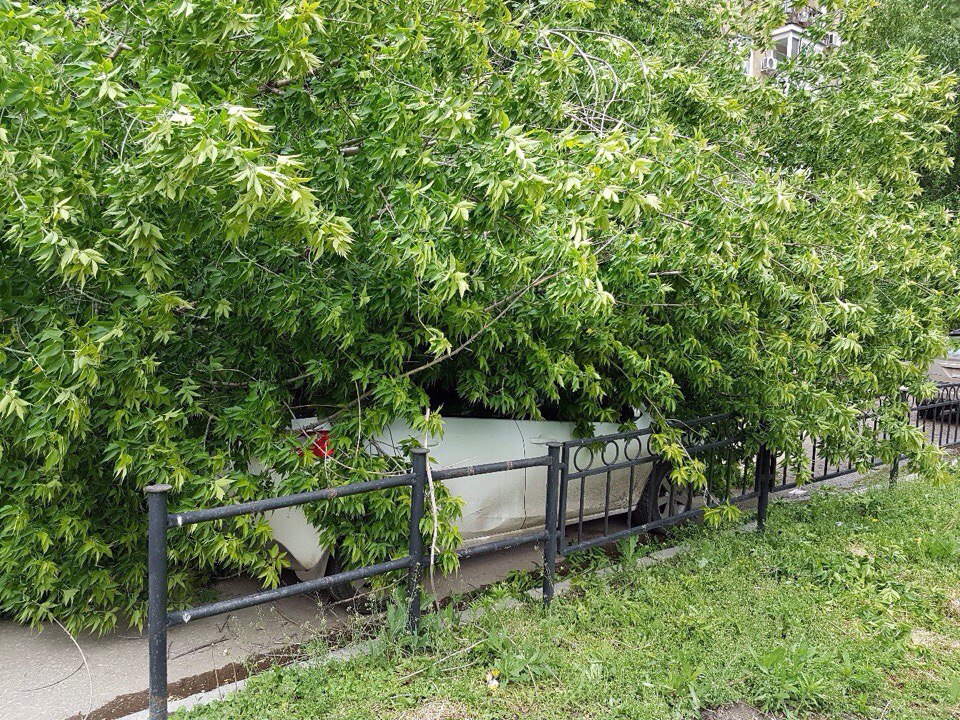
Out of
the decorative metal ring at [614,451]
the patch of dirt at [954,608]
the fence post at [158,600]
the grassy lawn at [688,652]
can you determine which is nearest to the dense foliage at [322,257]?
the decorative metal ring at [614,451]

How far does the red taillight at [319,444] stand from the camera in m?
3.84

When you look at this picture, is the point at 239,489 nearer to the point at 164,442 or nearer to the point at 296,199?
the point at 164,442

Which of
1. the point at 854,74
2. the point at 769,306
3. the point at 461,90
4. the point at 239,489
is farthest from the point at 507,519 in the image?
the point at 854,74

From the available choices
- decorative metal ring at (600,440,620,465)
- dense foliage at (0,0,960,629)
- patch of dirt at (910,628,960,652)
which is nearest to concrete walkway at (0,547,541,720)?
dense foliage at (0,0,960,629)

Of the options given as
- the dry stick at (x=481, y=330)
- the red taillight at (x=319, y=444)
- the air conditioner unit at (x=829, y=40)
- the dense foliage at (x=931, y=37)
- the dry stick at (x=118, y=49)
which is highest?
the dense foliage at (x=931, y=37)

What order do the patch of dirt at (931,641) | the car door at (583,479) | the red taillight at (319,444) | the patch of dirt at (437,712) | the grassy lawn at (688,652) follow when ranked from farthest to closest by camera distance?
the car door at (583,479), the patch of dirt at (931,641), the red taillight at (319,444), the grassy lawn at (688,652), the patch of dirt at (437,712)

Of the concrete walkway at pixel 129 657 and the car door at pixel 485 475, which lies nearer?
the concrete walkway at pixel 129 657

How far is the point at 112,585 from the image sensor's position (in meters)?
3.84

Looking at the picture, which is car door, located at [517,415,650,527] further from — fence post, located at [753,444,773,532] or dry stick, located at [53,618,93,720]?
dry stick, located at [53,618,93,720]

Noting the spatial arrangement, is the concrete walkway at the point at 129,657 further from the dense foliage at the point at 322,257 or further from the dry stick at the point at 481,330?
the dry stick at the point at 481,330

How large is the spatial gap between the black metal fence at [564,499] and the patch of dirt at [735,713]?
1.19 meters

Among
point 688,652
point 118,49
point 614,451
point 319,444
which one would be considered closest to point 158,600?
point 319,444

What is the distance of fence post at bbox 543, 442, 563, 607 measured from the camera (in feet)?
13.8

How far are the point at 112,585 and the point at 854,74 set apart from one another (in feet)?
22.7
